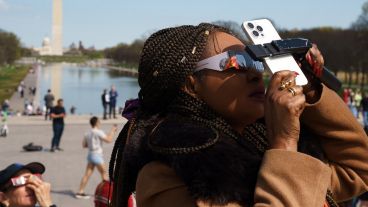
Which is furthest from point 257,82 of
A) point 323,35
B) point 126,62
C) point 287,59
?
point 126,62

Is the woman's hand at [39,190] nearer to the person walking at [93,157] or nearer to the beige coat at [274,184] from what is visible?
the beige coat at [274,184]

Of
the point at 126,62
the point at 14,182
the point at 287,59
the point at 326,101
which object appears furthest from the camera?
the point at 126,62

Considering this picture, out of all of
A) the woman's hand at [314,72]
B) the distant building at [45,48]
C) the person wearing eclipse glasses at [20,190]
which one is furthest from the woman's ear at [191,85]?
the distant building at [45,48]

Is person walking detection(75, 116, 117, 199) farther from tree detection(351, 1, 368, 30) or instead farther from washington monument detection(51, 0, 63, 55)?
washington monument detection(51, 0, 63, 55)

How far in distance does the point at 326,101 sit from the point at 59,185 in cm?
955

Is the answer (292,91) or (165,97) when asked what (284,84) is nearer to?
(292,91)

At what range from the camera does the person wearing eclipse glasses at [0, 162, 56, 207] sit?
11.7ft

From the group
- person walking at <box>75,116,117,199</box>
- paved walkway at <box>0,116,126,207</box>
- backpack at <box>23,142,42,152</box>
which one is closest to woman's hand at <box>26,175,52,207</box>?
paved walkway at <box>0,116,126,207</box>

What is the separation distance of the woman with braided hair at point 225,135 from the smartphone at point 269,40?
0.04 meters

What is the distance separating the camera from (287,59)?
1523 mm

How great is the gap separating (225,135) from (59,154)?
1357 cm

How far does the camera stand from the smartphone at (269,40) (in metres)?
1.49

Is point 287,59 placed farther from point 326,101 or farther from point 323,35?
point 323,35

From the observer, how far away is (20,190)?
11.8ft
